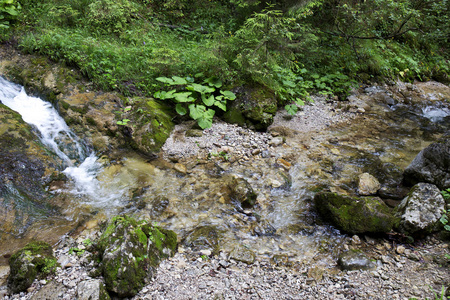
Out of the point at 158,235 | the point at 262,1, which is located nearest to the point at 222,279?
the point at 158,235

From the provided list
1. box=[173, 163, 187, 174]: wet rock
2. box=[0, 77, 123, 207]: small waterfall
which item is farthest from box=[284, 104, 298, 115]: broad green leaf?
box=[0, 77, 123, 207]: small waterfall

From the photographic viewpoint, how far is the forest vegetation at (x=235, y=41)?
6742 mm

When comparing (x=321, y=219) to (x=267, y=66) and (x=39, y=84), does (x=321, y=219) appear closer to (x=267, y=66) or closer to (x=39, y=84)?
(x=267, y=66)

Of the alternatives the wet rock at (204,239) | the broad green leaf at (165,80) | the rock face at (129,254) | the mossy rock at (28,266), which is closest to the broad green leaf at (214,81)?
the broad green leaf at (165,80)

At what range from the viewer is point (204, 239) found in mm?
4023

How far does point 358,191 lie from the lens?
5.15 meters

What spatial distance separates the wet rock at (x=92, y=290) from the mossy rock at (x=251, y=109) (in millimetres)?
4854

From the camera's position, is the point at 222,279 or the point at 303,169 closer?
the point at 222,279

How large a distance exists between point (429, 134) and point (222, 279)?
7.40m

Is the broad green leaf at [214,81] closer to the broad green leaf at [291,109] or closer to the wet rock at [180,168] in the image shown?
the broad green leaf at [291,109]

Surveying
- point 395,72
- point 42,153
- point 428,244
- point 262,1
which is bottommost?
point 42,153

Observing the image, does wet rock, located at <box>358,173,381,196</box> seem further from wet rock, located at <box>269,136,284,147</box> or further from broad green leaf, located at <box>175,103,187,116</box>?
broad green leaf, located at <box>175,103,187,116</box>

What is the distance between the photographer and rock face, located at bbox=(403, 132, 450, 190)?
474 centimetres

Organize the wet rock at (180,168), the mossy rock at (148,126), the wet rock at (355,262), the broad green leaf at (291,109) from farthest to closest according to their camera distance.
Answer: the broad green leaf at (291,109) < the mossy rock at (148,126) < the wet rock at (180,168) < the wet rock at (355,262)
